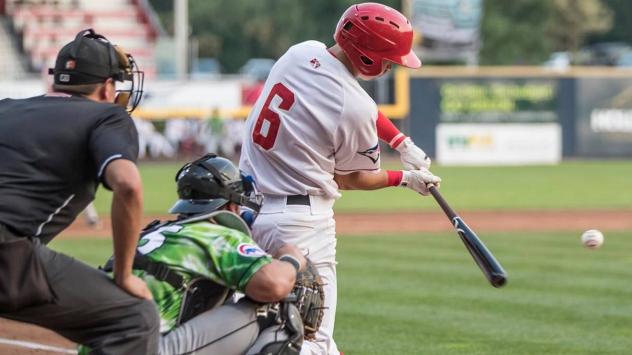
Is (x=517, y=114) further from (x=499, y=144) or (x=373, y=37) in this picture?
(x=373, y=37)

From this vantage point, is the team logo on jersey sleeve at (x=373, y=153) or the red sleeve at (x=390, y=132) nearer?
the team logo on jersey sleeve at (x=373, y=153)

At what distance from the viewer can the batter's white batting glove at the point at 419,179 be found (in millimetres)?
6297

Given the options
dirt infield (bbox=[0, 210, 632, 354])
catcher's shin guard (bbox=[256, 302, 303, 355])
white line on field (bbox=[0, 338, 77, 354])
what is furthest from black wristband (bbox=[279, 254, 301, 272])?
dirt infield (bbox=[0, 210, 632, 354])

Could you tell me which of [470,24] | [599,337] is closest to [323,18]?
[470,24]

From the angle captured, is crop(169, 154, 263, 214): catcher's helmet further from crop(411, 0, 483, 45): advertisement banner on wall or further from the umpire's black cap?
crop(411, 0, 483, 45): advertisement banner on wall

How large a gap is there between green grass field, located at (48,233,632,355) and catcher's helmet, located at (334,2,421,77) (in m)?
2.43

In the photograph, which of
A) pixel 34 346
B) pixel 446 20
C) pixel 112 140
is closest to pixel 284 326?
pixel 112 140

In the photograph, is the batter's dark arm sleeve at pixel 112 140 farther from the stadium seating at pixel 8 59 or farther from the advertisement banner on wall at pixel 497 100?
the stadium seating at pixel 8 59

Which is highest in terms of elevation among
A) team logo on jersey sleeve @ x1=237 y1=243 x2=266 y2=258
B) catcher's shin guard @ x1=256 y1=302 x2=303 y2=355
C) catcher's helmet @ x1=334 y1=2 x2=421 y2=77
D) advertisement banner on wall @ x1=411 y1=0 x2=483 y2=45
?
catcher's helmet @ x1=334 y1=2 x2=421 y2=77

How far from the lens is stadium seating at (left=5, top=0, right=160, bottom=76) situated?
39.4m

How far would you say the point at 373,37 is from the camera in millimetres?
5832

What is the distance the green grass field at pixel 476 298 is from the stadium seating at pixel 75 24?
25996 mm

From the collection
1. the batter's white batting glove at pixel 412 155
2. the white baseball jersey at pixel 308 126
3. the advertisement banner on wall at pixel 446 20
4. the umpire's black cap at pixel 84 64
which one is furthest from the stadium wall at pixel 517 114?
the umpire's black cap at pixel 84 64

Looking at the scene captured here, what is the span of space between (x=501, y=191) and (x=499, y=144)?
8.60 m
